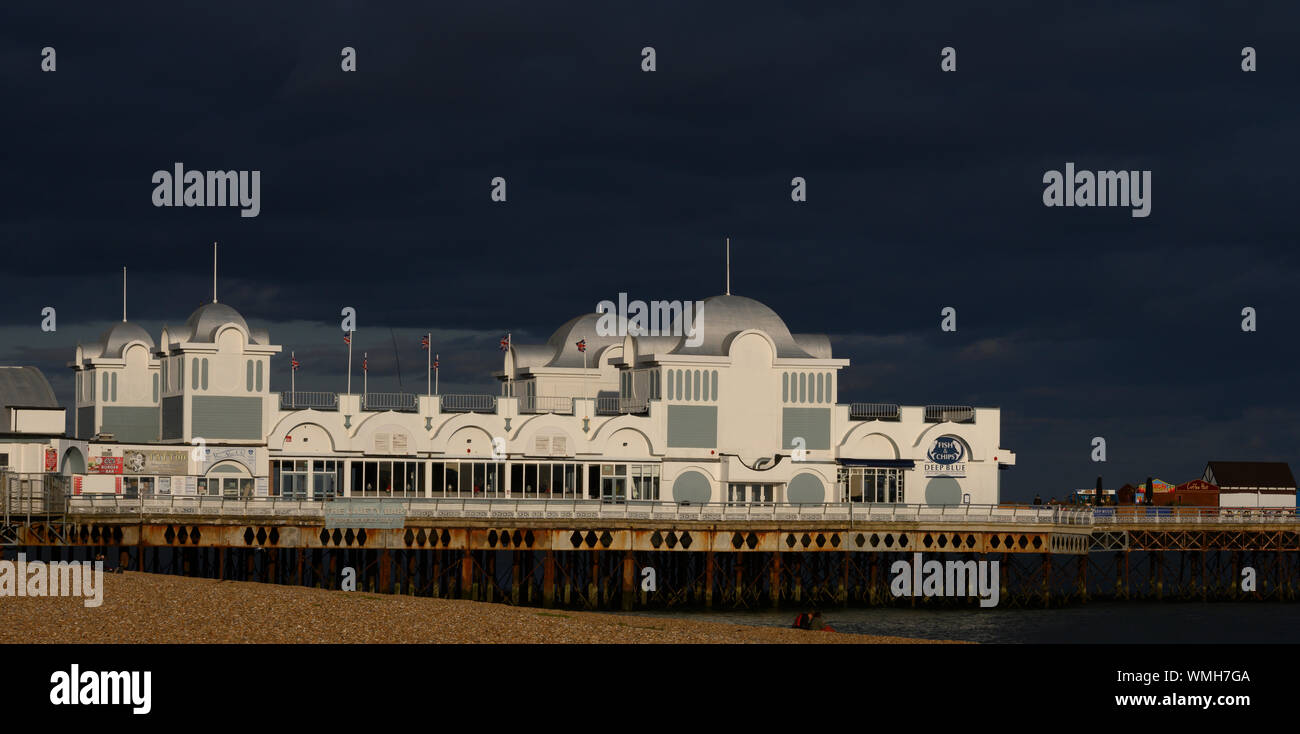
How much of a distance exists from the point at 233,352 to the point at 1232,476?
82.9m

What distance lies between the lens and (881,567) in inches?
2881

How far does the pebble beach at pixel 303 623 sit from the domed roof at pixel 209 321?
31.4 m

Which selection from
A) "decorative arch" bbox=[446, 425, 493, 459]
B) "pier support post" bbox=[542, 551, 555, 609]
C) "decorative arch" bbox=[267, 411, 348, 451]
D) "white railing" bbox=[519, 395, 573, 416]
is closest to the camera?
"pier support post" bbox=[542, 551, 555, 609]

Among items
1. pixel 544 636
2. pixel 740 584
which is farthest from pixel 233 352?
pixel 544 636

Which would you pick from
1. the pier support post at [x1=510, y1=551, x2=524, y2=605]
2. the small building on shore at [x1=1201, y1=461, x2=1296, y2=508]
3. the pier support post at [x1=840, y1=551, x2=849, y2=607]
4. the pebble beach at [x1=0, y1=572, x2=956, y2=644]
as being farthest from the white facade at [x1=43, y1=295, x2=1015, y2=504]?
the small building on shore at [x1=1201, y1=461, x2=1296, y2=508]

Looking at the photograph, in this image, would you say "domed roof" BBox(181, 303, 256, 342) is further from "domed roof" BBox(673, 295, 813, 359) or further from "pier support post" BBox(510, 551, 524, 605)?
"domed roof" BBox(673, 295, 813, 359)

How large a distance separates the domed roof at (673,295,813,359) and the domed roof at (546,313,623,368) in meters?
10.8

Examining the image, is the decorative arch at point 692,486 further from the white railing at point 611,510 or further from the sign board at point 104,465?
the sign board at point 104,465

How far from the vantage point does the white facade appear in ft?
240

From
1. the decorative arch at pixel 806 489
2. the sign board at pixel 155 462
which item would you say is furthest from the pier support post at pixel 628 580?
the sign board at pixel 155 462

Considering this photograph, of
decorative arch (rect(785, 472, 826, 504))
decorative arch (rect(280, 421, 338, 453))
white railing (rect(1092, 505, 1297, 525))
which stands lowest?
white railing (rect(1092, 505, 1297, 525))

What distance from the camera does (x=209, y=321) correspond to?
7431cm

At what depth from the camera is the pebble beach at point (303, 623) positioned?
32.6 m

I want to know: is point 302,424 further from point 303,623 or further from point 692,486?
point 303,623
